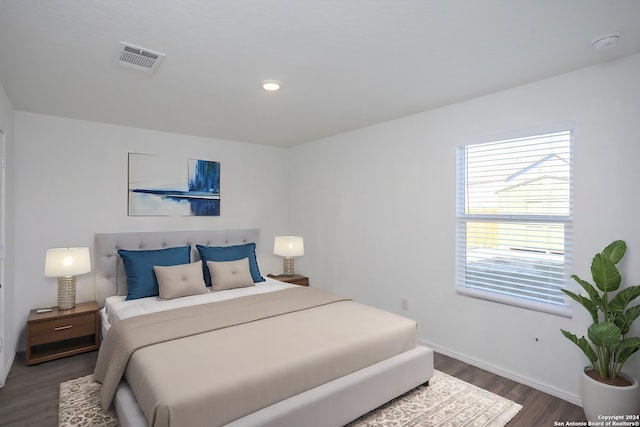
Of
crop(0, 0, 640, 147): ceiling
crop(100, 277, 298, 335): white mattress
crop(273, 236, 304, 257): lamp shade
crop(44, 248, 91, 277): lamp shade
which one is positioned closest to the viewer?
crop(0, 0, 640, 147): ceiling

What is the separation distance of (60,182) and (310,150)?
9.68ft

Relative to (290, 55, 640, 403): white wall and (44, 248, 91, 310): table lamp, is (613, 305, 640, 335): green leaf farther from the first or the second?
(44, 248, 91, 310): table lamp

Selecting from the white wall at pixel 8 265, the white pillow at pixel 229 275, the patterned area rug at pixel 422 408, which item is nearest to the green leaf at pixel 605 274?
the patterned area rug at pixel 422 408

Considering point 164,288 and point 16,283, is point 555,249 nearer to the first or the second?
point 164,288

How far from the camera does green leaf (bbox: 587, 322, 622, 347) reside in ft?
6.73

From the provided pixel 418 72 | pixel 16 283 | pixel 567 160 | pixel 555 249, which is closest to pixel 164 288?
pixel 16 283

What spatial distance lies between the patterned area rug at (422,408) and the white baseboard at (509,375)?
36cm

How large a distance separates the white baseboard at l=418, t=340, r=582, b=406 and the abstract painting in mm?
3102

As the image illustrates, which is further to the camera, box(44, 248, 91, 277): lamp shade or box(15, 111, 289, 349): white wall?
box(15, 111, 289, 349): white wall

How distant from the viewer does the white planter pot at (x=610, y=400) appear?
2.08m

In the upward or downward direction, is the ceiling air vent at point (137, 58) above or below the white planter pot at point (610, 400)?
above

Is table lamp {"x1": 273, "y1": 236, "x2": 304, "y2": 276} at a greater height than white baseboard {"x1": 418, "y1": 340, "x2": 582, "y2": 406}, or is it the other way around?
table lamp {"x1": 273, "y1": 236, "x2": 304, "y2": 276}

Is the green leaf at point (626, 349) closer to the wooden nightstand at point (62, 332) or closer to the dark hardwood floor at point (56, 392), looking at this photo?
the dark hardwood floor at point (56, 392)

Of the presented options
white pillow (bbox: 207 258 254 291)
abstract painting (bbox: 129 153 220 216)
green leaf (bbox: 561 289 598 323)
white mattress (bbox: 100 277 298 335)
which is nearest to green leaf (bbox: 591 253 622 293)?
green leaf (bbox: 561 289 598 323)
